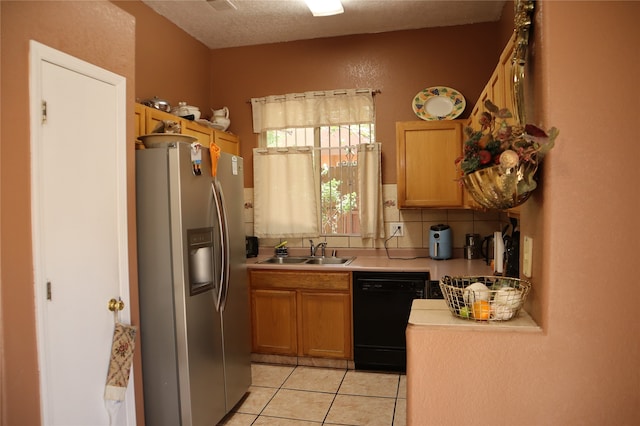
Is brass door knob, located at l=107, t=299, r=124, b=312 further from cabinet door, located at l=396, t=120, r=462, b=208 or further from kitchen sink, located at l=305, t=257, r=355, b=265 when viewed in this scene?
cabinet door, located at l=396, t=120, r=462, b=208

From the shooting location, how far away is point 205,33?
4059 mm

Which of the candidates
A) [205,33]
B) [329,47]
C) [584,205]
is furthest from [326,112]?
[584,205]

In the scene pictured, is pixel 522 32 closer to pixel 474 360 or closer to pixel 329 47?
pixel 474 360

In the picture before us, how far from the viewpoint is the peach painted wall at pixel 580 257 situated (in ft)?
4.16

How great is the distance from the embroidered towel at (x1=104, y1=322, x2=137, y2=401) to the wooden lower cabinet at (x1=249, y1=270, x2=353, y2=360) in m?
1.67

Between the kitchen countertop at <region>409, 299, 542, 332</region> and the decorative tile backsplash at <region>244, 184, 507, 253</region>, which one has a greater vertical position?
the decorative tile backsplash at <region>244, 184, 507, 253</region>

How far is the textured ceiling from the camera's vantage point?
3.48 m

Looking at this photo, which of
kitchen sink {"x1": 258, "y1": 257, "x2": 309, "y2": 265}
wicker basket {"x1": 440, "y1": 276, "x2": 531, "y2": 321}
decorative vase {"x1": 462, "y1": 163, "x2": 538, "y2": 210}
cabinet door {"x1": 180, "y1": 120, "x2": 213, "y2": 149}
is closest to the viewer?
decorative vase {"x1": 462, "y1": 163, "x2": 538, "y2": 210}

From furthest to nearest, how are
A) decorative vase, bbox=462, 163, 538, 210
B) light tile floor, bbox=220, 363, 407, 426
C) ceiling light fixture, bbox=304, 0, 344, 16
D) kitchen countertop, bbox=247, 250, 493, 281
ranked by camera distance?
kitchen countertop, bbox=247, 250, 493, 281, ceiling light fixture, bbox=304, 0, 344, 16, light tile floor, bbox=220, 363, 407, 426, decorative vase, bbox=462, 163, 538, 210

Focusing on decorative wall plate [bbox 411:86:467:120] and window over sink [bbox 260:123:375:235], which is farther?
window over sink [bbox 260:123:375:235]

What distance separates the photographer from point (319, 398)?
3.18m

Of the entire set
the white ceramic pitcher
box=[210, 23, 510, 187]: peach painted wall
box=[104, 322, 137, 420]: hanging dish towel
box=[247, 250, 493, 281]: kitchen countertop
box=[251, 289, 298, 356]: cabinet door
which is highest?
box=[210, 23, 510, 187]: peach painted wall

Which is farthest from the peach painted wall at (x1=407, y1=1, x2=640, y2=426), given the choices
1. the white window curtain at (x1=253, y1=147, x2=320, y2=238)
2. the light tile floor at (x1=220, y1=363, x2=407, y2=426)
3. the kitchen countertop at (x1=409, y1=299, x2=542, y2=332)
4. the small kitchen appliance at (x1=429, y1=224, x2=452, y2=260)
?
the white window curtain at (x1=253, y1=147, x2=320, y2=238)

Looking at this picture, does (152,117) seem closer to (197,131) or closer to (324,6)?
(197,131)
